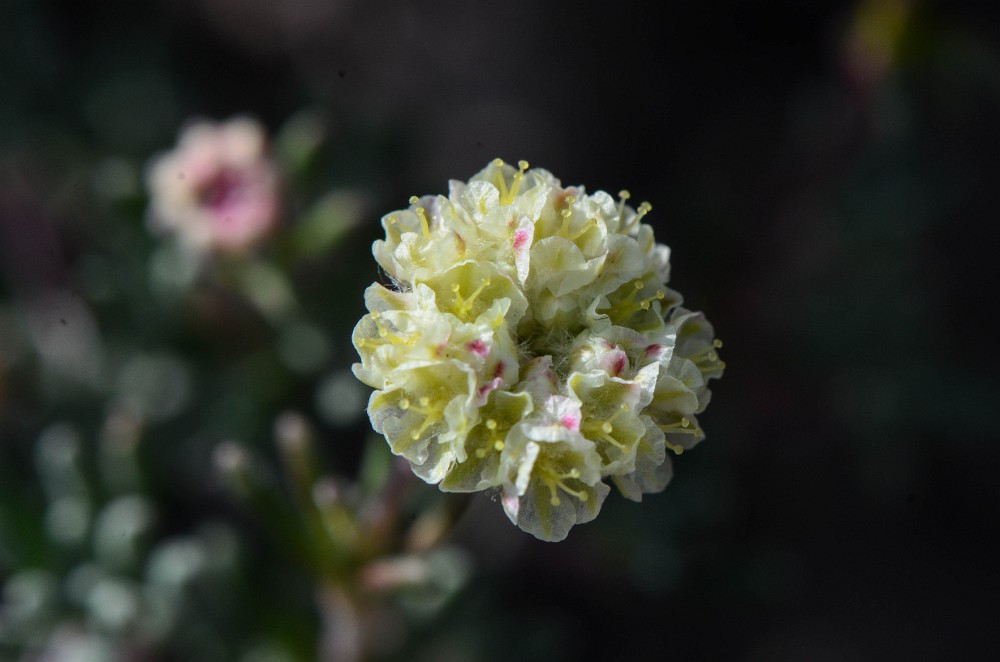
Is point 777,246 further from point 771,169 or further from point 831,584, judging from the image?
point 831,584

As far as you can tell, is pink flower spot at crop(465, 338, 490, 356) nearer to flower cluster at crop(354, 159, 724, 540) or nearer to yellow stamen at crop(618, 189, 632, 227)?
flower cluster at crop(354, 159, 724, 540)

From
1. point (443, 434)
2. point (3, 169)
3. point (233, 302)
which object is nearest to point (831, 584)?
point (233, 302)

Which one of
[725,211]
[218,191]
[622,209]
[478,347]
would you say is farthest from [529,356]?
[725,211]

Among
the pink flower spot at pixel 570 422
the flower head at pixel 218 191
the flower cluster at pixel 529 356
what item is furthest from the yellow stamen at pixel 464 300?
the flower head at pixel 218 191

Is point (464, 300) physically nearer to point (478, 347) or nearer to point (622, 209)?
point (478, 347)

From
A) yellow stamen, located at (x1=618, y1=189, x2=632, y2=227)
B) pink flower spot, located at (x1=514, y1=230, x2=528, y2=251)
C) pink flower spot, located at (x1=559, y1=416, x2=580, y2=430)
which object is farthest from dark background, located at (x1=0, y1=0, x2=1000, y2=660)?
pink flower spot, located at (x1=559, y1=416, x2=580, y2=430)

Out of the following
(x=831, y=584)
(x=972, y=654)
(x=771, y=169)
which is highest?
(x=771, y=169)
